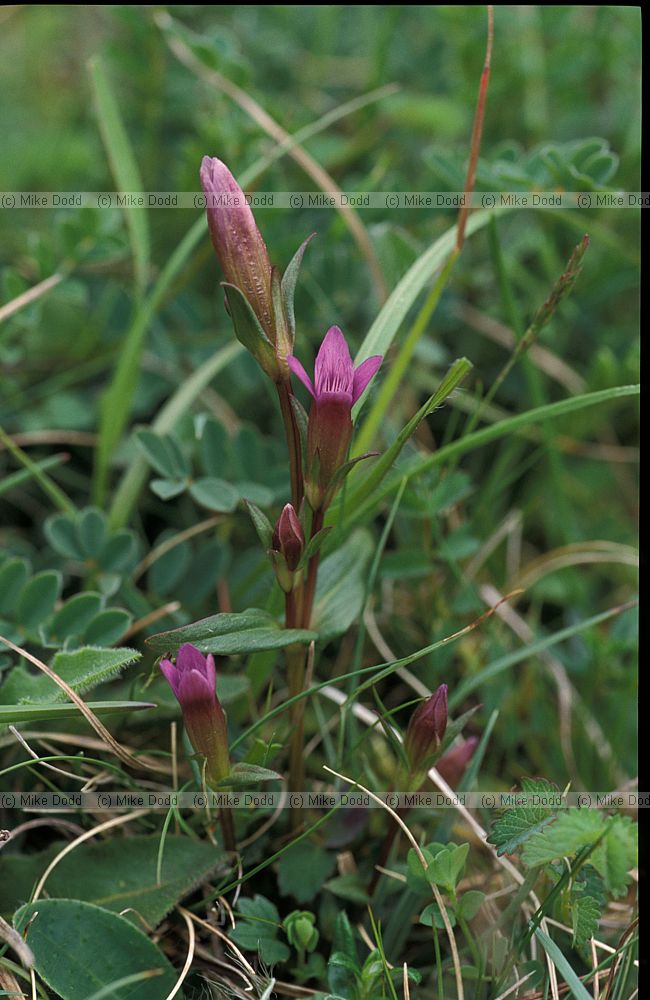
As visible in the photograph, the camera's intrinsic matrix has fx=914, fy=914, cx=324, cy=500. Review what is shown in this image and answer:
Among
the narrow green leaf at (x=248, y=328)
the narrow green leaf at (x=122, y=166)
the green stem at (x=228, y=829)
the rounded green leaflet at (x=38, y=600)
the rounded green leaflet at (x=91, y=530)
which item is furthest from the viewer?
the narrow green leaf at (x=122, y=166)

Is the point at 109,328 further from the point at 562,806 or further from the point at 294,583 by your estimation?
the point at 562,806

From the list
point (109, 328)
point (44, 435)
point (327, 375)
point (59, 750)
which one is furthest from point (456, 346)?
point (59, 750)

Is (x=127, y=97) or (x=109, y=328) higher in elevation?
(x=127, y=97)

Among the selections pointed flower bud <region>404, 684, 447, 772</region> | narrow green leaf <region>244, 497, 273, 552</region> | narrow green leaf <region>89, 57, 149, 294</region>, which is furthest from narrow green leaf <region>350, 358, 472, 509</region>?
narrow green leaf <region>89, 57, 149, 294</region>

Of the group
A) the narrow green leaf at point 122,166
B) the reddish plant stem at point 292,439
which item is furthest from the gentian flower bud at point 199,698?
the narrow green leaf at point 122,166

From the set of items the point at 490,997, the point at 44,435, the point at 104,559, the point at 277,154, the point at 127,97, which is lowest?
the point at 490,997

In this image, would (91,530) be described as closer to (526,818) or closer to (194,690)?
(194,690)

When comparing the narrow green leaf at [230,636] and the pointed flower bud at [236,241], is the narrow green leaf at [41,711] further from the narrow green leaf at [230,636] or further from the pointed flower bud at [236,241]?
the pointed flower bud at [236,241]

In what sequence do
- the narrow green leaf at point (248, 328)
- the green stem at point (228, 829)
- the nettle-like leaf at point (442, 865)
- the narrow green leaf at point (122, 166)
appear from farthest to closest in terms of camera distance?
1. the narrow green leaf at point (122, 166)
2. the green stem at point (228, 829)
3. the nettle-like leaf at point (442, 865)
4. the narrow green leaf at point (248, 328)
